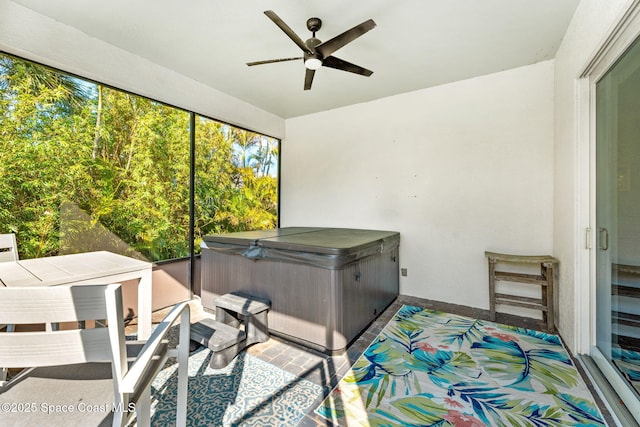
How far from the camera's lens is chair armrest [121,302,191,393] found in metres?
0.88

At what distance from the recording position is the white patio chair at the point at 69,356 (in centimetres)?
82

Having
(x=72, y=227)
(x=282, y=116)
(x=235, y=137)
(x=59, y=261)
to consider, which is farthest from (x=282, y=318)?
(x=282, y=116)

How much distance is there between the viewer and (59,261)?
6.90 ft

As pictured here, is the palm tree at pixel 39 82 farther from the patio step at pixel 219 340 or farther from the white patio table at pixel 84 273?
the patio step at pixel 219 340

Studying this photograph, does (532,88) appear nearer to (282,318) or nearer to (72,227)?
(282,318)

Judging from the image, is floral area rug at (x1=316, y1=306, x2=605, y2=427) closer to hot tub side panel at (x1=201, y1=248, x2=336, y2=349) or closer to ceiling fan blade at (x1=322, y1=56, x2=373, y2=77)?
hot tub side panel at (x1=201, y1=248, x2=336, y2=349)

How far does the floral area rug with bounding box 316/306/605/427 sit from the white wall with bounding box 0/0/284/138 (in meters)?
3.55

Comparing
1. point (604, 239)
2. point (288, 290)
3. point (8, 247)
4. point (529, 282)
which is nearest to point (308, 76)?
point (288, 290)

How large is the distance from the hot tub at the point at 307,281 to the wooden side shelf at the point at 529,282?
118cm

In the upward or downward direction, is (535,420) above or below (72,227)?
below

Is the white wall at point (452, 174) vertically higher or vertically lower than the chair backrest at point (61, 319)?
higher

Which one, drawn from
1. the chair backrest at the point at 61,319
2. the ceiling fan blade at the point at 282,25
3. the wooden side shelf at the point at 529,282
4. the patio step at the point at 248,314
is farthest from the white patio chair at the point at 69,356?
the wooden side shelf at the point at 529,282

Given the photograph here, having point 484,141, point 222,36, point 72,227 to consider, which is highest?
point 222,36

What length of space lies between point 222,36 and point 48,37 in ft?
4.80
